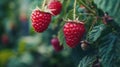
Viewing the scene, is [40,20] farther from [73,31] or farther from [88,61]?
[88,61]

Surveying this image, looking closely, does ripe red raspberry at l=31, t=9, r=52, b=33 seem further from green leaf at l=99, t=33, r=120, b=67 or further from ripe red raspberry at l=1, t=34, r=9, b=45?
ripe red raspberry at l=1, t=34, r=9, b=45

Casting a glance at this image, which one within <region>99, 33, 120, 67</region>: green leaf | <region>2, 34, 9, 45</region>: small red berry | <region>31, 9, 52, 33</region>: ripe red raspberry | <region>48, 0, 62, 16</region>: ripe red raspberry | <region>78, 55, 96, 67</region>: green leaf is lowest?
<region>2, 34, 9, 45</region>: small red berry

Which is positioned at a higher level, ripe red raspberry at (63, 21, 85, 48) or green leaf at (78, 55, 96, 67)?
ripe red raspberry at (63, 21, 85, 48)

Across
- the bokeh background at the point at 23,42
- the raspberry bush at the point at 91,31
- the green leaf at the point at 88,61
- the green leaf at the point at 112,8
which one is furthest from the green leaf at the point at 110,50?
the bokeh background at the point at 23,42

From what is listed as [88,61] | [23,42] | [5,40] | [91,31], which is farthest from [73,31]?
[5,40]

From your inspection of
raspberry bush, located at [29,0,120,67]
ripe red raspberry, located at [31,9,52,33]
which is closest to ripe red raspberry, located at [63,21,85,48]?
raspberry bush, located at [29,0,120,67]

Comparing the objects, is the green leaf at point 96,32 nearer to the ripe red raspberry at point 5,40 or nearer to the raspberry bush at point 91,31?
the raspberry bush at point 91,31

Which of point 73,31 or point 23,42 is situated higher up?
point 73,31

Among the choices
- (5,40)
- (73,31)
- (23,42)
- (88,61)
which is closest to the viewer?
(73,31)
